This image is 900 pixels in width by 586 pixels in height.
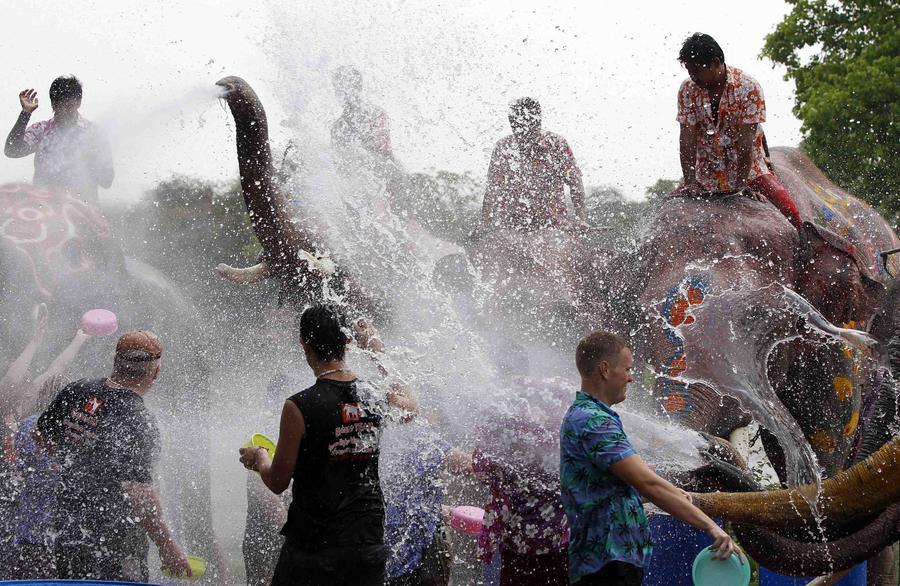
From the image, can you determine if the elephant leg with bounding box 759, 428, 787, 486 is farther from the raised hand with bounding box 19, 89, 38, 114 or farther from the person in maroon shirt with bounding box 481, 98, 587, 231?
the raised hand with bounding box 19, 89, 38, 114

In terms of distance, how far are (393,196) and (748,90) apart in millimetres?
2122

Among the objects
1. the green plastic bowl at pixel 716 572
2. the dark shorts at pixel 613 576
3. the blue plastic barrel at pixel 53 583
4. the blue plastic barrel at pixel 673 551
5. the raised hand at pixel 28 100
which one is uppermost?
the raised hand at pixel 28 100

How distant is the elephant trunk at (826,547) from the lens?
3.95 m

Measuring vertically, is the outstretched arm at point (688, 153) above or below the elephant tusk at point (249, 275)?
above

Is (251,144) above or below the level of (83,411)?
above

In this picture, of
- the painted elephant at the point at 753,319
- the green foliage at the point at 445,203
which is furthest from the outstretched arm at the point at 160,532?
the green foliage at the point at 445,203

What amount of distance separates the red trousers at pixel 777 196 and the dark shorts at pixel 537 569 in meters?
2.78

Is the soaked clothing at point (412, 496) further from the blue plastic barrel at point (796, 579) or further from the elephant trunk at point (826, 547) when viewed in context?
the blue plastic barrel at point (796, 579)

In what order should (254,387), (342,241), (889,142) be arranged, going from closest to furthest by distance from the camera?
(342,241)
(254,387)
(889,142)

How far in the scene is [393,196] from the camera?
6.40 m

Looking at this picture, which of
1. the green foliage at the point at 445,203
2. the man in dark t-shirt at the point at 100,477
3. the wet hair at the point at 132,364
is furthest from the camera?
the green foliage at the point at 445,203

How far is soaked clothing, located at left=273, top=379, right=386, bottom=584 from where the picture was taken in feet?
11.2

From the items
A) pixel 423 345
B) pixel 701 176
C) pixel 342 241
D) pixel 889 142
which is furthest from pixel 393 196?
pixel 889 142

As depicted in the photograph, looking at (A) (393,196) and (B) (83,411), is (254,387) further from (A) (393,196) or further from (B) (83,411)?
(B) (83,411)
